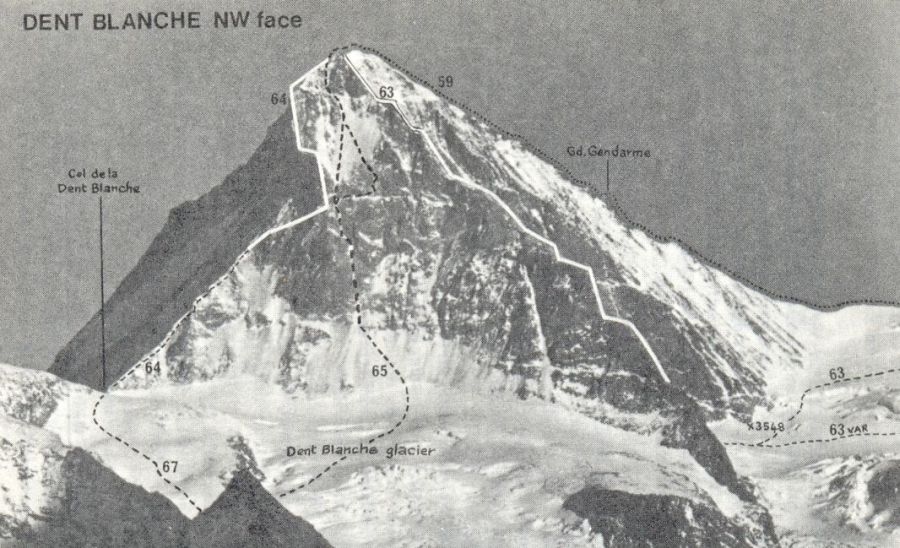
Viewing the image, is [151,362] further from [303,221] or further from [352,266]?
[352,266]

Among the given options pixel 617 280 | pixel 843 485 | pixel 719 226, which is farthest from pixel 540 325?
pixel 843 485

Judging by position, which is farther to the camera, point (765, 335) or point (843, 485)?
point (765, 335)

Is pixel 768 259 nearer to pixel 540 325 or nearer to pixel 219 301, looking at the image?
pixel 540 325

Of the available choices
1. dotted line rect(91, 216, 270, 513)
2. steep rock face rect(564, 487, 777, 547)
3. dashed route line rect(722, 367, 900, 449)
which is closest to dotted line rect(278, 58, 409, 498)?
dotted line rect(91, 216, 270, 513)

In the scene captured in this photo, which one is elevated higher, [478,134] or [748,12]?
[748,12]

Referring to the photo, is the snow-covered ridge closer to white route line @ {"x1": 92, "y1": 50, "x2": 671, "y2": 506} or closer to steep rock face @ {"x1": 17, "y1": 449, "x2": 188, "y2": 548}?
white route line @ {"x1": 92, "y1": 50, "x2": 671, "y2": 506}

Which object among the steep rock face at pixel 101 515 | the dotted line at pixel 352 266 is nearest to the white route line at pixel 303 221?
the dotted line at pixel 352 266
